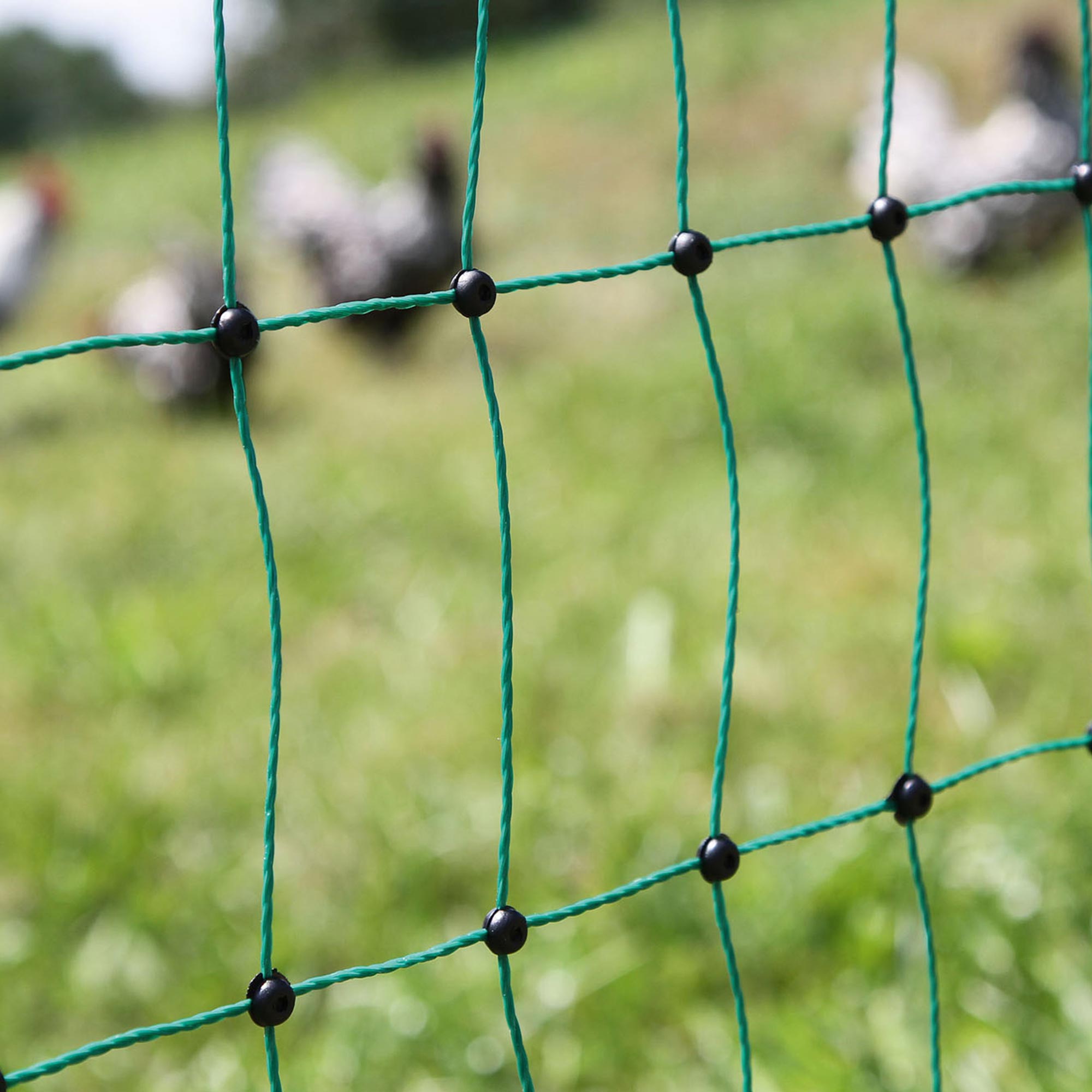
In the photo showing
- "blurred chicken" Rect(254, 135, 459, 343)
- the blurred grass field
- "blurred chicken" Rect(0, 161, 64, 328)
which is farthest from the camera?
"blurred chicken" Rect(254, 135, 459, 343)

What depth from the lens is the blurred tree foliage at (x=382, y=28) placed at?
1144 centimetres

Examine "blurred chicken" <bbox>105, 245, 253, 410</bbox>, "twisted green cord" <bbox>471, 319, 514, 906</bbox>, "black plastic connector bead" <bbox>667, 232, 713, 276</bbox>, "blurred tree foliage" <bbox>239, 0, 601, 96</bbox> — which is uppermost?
"blurred tree foliage" <bbox>239, 0, 601, 96</bbox>

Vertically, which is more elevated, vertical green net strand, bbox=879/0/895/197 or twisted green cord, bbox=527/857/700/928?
vertical green net strand, bbox=879/0/895/197

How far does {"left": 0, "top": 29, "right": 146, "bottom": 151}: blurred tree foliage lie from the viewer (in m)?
14.8

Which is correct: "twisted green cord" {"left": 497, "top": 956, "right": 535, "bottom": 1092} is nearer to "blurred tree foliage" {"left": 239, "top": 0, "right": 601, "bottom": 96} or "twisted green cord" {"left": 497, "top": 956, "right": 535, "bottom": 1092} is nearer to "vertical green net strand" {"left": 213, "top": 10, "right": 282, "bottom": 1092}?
"vertical green net strand" {"left": 213, "top": 10, "right": 282, "bottom": 1092}

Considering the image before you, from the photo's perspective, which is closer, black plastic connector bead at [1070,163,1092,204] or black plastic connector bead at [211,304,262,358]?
black plastic connector bead at [211,304,262,358]

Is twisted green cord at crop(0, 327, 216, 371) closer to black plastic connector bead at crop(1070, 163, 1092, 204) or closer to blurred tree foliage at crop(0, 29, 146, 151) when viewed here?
black plastic connector bead at crop(1070, 163, 1092, 204)

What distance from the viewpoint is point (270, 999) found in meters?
0.80

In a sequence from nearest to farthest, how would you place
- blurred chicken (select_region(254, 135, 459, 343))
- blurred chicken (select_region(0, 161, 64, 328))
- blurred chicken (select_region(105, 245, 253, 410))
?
blurred chicken (select_region(105, 245, 253, 410))
blurred chicken (select_region(0, 161, 64, 328))
blurred chicken (select_region(254, 135, 459, 343))

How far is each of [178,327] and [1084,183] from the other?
3.22 m

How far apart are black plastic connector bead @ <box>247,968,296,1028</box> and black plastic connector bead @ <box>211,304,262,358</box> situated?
403mm

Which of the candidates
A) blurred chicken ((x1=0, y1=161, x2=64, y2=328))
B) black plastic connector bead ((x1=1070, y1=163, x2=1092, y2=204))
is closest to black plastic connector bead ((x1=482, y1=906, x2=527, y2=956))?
black plastic connector bead ((x1=1070, y1=163, x2=1092, y2=204))

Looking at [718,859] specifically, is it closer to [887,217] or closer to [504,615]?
[504,615]

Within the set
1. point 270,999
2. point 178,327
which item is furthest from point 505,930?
point 178,327
